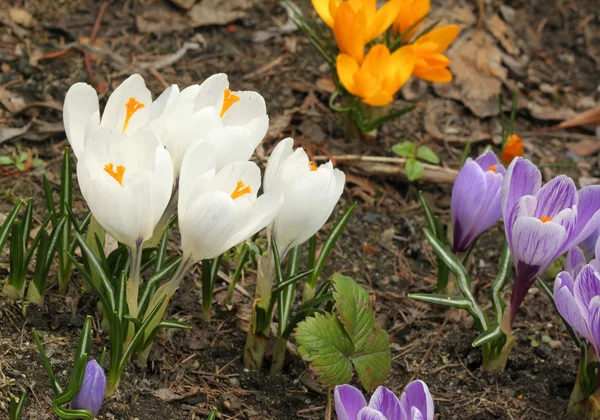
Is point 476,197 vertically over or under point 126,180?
under

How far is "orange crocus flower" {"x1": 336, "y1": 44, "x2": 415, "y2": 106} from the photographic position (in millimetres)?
2750

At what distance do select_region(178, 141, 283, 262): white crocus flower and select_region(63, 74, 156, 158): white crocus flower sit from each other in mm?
247

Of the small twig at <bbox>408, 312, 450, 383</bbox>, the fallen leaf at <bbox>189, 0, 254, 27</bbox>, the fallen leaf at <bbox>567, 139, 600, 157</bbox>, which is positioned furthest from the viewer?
the fallen leaf at <bbox>189, 0, 254, 27</bbox>

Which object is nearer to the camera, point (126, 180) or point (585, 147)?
point (126, 180)

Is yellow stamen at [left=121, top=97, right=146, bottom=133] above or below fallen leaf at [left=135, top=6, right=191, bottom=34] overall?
above

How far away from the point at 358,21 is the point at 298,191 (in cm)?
119

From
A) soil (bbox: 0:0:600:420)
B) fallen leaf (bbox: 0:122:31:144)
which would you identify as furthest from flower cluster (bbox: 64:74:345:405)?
fallen leaf (bbox: 0:122:31:144)

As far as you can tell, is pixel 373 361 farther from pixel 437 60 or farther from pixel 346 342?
pixel 437 60

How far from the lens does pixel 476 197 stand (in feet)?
7.30

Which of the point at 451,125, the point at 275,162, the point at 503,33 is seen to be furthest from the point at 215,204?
the point at 503,33

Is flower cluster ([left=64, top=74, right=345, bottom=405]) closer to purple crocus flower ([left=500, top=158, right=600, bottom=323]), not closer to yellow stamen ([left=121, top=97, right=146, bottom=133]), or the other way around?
yellow stamen ([left=121, top=97, right=146, bottom=133])

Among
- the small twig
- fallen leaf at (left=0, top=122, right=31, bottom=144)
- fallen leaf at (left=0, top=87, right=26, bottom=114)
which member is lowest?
the small twig

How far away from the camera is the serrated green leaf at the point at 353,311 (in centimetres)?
191

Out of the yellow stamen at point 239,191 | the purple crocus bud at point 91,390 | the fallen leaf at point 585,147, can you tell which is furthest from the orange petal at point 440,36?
the purple crocus bud at point 91,390
